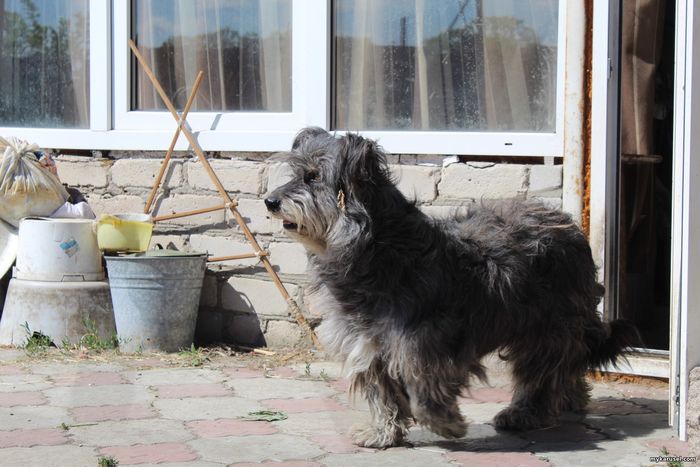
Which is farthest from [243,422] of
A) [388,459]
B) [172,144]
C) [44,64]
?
[44,64]

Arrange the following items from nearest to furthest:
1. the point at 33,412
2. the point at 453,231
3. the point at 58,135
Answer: the point at 453,231 < the point at 33,412 < the point at 58,135

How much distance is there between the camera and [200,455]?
420cm

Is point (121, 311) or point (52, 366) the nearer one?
point (52, 366)

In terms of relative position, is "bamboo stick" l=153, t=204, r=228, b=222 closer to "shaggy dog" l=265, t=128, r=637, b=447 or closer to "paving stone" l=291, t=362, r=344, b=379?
"paving stone" l=291, t=362, r=344, b=379

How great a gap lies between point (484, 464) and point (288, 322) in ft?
8.69

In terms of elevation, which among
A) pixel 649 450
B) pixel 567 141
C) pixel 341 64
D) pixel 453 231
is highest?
pixel 341 64

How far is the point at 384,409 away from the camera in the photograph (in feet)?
14.3

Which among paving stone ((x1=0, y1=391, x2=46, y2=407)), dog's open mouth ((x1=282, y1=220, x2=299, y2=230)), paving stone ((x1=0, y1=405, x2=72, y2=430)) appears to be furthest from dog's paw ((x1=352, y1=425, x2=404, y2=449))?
paving stone ((x1=0, y1=391, x2=46, y2=407))

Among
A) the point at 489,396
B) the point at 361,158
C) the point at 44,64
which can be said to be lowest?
the point at 489,396

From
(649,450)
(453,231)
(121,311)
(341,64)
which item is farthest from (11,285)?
(649,450)

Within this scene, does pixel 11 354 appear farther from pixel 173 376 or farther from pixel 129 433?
pixel 129 433

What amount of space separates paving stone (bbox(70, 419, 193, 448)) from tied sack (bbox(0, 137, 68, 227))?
2502mm

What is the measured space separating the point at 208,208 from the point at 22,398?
200cm

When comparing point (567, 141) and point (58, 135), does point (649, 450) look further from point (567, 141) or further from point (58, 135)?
point (58, 135)
